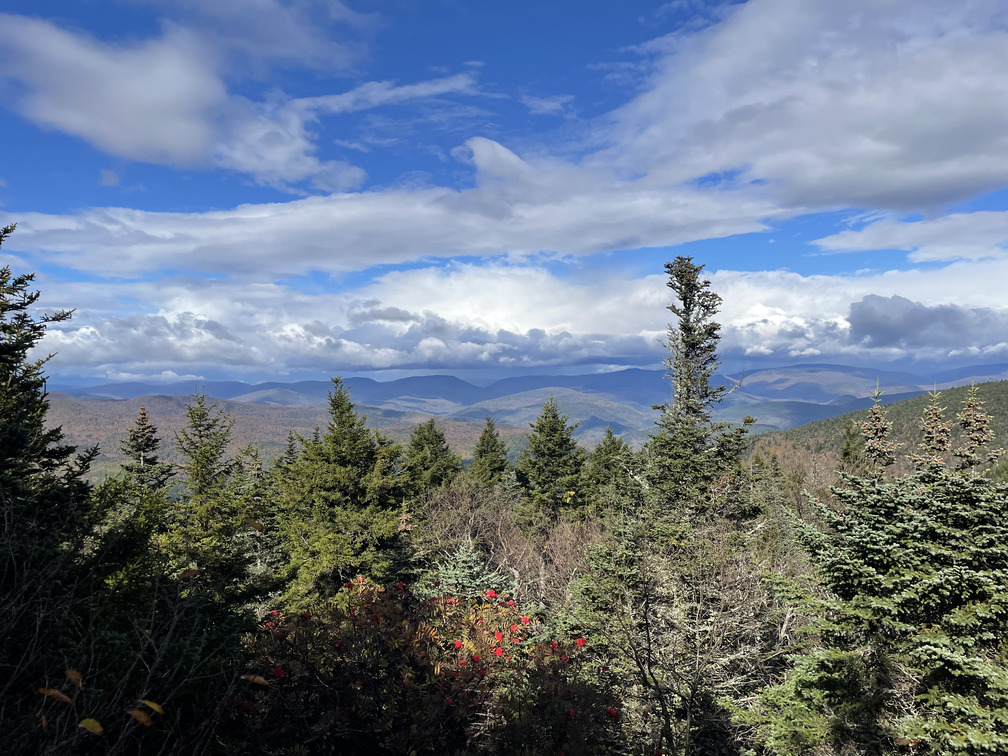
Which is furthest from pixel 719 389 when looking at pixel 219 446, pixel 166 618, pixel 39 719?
pixel 39 719

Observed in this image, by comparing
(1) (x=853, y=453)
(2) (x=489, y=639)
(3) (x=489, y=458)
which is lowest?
(1) (x=853, y=453)

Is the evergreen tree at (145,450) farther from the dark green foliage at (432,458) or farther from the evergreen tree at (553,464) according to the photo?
the evergreen tree at (553,464)

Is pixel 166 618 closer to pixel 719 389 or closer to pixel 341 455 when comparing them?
pixel 341 455

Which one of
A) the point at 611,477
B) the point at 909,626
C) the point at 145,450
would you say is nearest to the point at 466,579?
the point at 909,626

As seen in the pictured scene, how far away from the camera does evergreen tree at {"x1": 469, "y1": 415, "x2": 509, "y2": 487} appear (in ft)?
140

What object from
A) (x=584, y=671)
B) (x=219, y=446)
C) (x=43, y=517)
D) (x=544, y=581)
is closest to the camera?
(x=43, y=517)

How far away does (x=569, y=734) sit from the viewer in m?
6.32

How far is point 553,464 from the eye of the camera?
38.2 m

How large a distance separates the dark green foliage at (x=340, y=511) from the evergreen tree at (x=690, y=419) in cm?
1073

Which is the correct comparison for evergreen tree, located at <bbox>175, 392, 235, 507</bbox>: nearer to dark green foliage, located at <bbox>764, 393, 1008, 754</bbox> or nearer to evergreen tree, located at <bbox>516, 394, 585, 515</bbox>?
dark green foliage, located at <bbox>764, 393, 1008, 754</bbox>

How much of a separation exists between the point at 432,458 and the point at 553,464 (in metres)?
11.1

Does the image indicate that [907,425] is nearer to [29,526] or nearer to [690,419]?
[690,419]

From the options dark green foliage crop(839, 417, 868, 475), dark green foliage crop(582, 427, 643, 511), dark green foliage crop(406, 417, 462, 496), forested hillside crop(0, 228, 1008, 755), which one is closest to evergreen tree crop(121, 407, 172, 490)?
dark green foliage crop(406, 417, 462, 496)

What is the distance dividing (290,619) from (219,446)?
34.9ft
